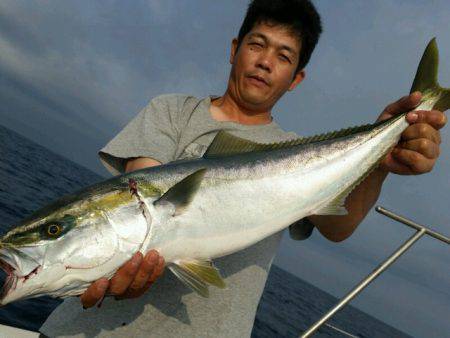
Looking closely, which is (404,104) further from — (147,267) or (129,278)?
(129,278)

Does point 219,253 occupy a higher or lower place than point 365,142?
lower

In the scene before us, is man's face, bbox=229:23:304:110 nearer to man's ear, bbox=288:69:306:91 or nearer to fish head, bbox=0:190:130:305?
man's ear, bbox=288:69:306:91

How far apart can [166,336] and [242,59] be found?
8.25ft

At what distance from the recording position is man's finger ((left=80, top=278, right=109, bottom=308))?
2.50 metres

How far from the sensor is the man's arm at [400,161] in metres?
3.15

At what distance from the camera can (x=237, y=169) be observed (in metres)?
3.09

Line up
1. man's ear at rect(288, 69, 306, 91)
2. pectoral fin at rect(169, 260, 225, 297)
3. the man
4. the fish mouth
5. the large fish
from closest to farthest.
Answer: the fish mouth → the large fish → pectoral fin at rect(169, 260, 225, 297) → the man → man's ear at rect(288, 69, 306, 91)

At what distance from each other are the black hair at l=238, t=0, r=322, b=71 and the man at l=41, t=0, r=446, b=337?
0.01 meters

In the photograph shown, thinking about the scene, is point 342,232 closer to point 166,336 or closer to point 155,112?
point 166,336

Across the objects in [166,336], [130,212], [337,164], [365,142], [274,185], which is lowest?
[166,336]

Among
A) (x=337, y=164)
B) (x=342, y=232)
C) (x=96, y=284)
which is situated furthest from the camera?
(x=342, y=232)

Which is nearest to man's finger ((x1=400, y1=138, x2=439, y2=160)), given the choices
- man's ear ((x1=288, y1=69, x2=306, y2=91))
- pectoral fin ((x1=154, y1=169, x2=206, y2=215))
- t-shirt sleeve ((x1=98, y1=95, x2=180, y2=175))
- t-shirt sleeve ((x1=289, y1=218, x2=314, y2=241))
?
t-shirt sleeve ((x1=289, y1=218, x2=314, y2=241))

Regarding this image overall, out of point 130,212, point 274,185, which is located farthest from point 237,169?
point 130,212

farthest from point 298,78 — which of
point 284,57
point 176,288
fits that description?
point 176,288
